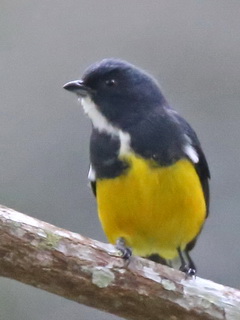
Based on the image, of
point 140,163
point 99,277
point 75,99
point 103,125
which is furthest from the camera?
point 75,99

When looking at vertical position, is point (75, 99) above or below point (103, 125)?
above

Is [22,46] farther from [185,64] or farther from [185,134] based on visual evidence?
[185,134]

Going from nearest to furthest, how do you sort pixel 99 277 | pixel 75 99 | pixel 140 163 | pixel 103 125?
pixel 99 277
pixel 140 163
pixel 103 125
pixel 75 99

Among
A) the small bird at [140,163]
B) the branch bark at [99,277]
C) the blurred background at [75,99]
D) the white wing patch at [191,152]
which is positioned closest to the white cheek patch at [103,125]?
the small bird at [140,163]

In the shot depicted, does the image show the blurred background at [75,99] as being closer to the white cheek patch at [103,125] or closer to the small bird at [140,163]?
the small bird at [140,163]

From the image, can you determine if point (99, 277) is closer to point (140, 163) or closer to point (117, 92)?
point (140, 163)

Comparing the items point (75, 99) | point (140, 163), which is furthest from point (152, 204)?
point (75, 99)

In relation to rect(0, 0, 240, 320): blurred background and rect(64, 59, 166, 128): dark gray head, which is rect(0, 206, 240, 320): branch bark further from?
rect(0, 0, 240, 320): blurred background
